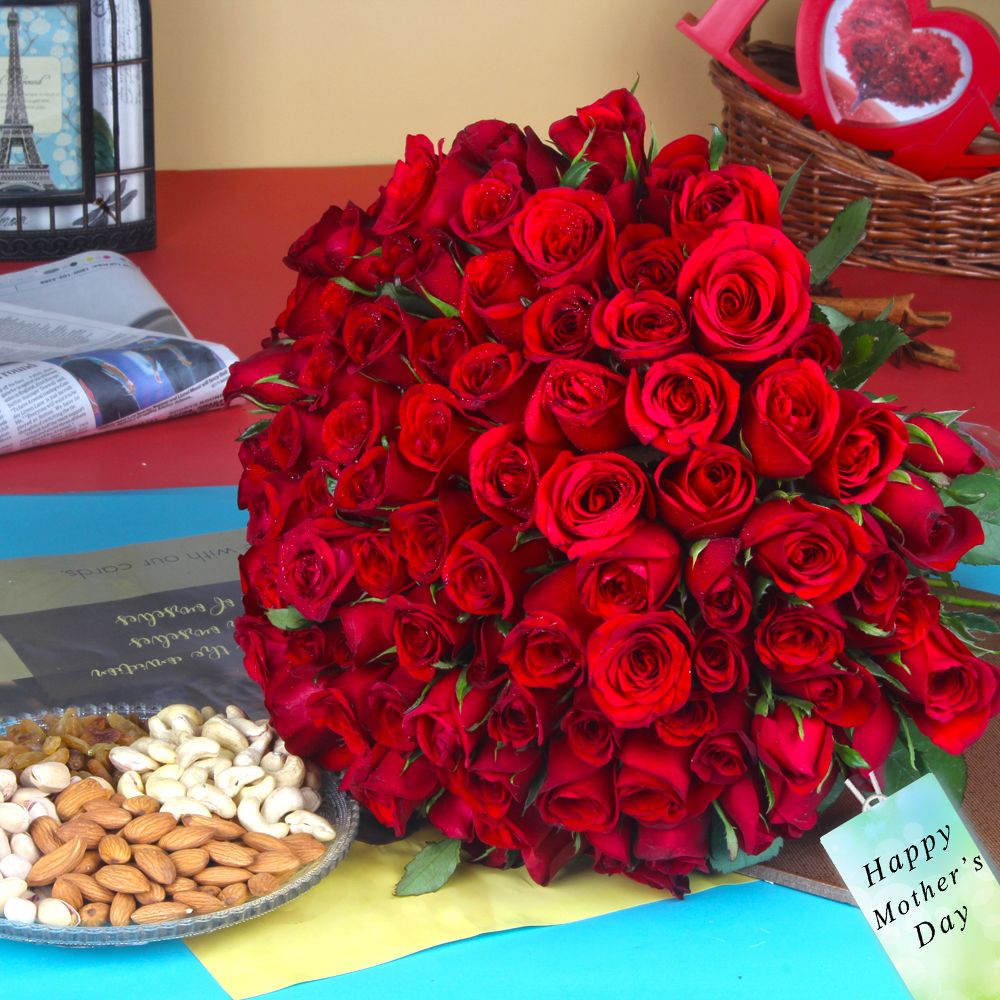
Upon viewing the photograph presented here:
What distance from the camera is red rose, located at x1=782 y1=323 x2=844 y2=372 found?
47 centimetres

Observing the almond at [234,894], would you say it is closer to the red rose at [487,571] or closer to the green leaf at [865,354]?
the red rose at [487,571]

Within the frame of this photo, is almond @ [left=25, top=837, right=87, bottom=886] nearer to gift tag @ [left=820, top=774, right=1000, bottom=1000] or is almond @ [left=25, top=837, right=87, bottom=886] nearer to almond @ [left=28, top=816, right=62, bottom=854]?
almond @ [left=28, top=816, right=62, bottom=854]

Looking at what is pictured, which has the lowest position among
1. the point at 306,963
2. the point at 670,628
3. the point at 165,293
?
the point at 165,293

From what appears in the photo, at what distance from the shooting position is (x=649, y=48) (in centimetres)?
168

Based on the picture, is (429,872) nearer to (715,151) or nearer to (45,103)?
(715,151)

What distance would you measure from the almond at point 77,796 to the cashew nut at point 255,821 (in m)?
0.05

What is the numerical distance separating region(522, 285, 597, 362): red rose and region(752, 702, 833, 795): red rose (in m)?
0.13

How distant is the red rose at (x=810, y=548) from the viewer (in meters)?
0.44

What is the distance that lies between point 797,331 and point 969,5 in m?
1.42

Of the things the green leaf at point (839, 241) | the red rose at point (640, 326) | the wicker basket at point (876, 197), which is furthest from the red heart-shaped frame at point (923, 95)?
the red rose at point (640, 326)

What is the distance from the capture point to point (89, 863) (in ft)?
1.64

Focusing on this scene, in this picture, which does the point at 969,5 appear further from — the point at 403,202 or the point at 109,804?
the point at 109,804

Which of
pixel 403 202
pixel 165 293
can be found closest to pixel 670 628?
pixel 403 202

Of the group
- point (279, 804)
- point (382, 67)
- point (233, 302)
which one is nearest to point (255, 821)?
point (279, 804)
